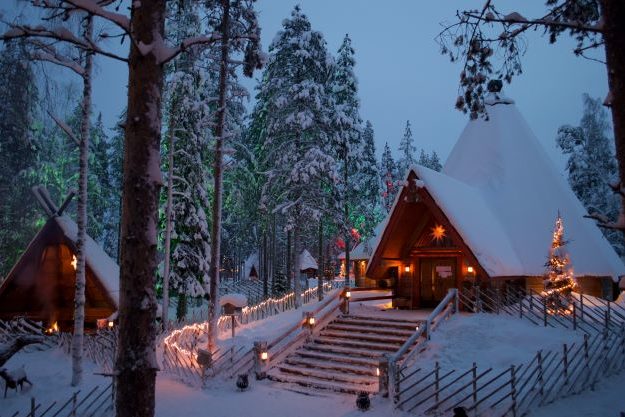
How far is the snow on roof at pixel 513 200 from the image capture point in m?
19.2

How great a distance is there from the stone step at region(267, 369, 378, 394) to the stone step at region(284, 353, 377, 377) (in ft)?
2.03

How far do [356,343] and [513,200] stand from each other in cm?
994

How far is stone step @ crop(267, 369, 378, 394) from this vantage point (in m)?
14.8

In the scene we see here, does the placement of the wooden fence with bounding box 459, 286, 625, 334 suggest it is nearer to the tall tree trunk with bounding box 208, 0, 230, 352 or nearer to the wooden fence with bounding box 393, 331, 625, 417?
the wooden fence with bounding box 393, 331, 625, 417

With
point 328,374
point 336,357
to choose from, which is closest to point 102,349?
point 328,374

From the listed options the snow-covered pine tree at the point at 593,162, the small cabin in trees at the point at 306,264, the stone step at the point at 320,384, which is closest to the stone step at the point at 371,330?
the stone step at the point at 320,384

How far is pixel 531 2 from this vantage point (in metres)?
146

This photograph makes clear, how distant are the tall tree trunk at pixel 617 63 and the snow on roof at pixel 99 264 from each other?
63.7 ft

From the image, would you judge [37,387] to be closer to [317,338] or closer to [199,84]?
[317,338]

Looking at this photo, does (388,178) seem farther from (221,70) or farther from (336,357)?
(336,357)

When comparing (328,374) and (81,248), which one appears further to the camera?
(328,374)

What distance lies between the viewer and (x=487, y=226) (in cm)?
1995

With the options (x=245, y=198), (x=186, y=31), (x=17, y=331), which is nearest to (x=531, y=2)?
(x=245, y=198)

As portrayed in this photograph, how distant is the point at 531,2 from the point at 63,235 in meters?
157
